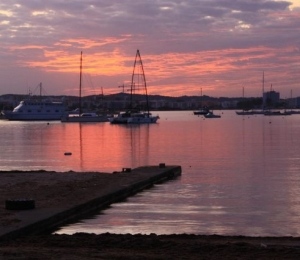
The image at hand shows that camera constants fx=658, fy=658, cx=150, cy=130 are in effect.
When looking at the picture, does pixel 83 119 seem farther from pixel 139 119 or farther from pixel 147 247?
pixel 147 247

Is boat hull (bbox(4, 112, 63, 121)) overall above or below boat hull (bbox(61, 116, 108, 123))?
above

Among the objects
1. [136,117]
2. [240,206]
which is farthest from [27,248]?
[136,117]

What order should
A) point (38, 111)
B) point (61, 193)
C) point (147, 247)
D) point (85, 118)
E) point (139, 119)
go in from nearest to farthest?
1. point (147, 247)
2. point (61, 193)
3. point (139, 119)
4. point (85, 118)
5. point (38, 111)

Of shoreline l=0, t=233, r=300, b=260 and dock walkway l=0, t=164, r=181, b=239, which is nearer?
shoreline l=0, t=233, r=300, b=260

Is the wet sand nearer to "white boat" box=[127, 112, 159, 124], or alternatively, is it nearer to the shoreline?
the shoreline

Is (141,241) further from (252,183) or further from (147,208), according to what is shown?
(252,183)

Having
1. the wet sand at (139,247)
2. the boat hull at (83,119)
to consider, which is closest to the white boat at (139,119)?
the boat hull at (83,119)

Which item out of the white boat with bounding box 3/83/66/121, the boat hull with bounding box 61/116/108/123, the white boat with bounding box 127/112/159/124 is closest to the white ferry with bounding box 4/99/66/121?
the white boat with bounding box 3/83/66/121

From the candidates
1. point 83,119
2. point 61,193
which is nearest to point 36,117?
point 83,119

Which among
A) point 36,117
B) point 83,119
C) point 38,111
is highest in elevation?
point 38,111

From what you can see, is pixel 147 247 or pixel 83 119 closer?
pixel 147 247

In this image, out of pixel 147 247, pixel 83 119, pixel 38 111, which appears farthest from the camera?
pixel 38 111

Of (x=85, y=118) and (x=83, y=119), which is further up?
(x=85, y=118)

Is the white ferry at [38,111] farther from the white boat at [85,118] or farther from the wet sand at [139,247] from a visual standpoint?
the wet sand at [139,247]
